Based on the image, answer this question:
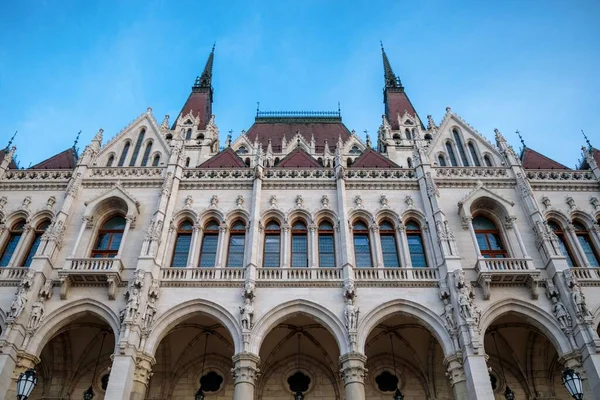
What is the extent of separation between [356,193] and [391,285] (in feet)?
15.2

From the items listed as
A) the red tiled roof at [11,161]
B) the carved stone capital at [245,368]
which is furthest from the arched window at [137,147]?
the carved stone capital at [245,368]

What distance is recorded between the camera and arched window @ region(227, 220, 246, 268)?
1681cm

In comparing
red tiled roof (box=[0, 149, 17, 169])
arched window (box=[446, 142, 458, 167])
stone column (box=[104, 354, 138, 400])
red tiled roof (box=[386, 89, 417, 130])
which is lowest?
stone column (box=[104, 354, 138, 400])

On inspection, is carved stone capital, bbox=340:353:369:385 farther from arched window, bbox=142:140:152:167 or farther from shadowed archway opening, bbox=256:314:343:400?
arched window, bbox=142:140:152:167

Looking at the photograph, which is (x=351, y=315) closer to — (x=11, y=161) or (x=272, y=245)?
(x=272, y=245)

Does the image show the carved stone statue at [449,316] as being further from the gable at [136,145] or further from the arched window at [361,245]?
the gable at [136,145]

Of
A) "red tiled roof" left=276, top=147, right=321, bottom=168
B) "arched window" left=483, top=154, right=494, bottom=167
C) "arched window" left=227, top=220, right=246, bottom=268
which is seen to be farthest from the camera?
"arched window" left=483, top=154, right=494, bottom=167

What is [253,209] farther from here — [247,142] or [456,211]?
[247,142]

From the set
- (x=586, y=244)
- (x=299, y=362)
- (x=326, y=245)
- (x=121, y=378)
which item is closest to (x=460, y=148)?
(x=586, y=244)

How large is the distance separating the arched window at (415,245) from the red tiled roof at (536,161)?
7045 mm

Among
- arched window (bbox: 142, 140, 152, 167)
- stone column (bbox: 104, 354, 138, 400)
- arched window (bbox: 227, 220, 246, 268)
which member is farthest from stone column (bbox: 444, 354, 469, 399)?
arched window (bbox: 142, 140, 152, 167)

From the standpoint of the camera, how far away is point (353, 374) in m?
13.2

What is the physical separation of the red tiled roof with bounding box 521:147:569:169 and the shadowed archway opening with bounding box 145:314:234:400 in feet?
49.9

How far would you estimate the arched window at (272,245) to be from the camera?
16828mm
